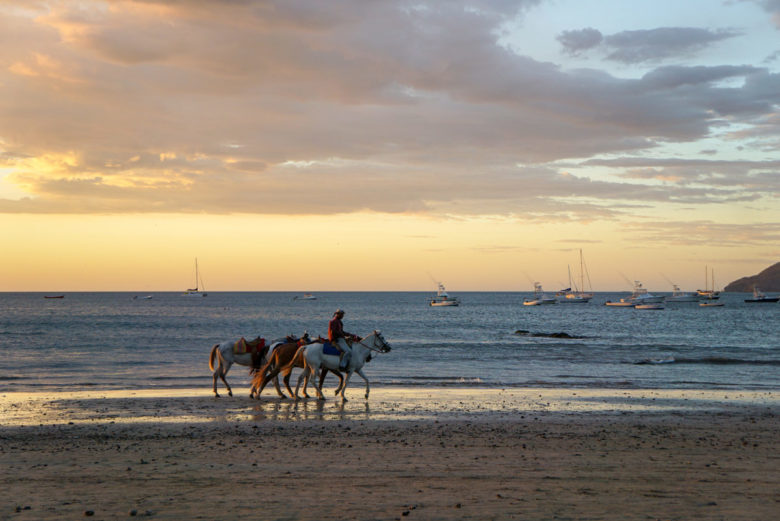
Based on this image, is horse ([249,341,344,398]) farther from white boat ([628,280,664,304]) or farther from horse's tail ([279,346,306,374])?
white boat ([628,280,664,304])

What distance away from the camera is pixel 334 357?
61.8 ft

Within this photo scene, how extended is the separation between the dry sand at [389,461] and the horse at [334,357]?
1.29 m

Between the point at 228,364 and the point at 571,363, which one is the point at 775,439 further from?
the point at 571,363

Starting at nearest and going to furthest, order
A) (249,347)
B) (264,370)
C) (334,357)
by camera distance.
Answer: (334,357)
(264,370)
(249,347)

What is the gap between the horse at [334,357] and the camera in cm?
1867

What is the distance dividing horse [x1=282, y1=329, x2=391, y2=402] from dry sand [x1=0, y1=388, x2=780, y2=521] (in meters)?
1.29

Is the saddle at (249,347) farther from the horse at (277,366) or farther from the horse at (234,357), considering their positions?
the horse at (277,366)

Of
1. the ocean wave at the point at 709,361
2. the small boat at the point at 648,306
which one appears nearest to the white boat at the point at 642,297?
the small boat at the point at 648,306

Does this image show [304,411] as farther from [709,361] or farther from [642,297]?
[642,297]

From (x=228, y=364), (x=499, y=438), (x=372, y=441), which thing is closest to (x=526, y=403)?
(x=499, y=438)

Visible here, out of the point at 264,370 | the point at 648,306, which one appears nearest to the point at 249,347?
the point at 264,370

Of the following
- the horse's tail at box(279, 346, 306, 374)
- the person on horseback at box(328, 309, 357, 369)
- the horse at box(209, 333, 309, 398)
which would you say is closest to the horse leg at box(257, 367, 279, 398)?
the horse's tail at box(279, 346, 306, 374)

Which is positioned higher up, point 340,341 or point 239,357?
point 340,341

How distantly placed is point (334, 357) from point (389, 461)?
28.2 ft
